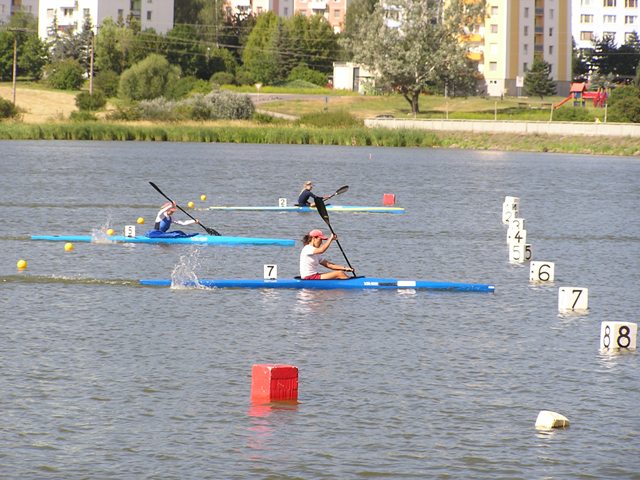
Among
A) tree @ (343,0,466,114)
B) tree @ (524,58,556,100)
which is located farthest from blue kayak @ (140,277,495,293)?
tree @ (524,58,556,100)

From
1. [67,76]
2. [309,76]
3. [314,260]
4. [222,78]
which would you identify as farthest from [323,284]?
[309,76]

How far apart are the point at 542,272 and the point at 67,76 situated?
93.3m

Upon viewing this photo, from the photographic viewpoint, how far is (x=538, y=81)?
389 ft

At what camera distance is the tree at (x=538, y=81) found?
11881 cm

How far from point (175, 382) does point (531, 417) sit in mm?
4646

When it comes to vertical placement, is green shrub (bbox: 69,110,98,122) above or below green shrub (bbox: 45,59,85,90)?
below

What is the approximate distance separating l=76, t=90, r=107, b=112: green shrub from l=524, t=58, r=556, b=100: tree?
42519 mm

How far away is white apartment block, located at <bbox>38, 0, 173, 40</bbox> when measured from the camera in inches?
5266

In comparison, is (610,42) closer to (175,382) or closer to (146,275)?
(146,275)

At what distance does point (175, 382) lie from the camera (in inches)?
648

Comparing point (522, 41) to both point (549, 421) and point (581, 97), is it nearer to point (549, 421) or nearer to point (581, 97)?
point (581, 97)

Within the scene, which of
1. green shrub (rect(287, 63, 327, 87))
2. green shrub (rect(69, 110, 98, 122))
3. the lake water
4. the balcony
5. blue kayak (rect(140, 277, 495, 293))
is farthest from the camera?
the balcony

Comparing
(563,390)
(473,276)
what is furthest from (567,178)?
(563,390)

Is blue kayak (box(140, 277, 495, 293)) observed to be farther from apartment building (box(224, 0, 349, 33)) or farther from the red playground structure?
apartment building (box(224, 0, 349, 33))
